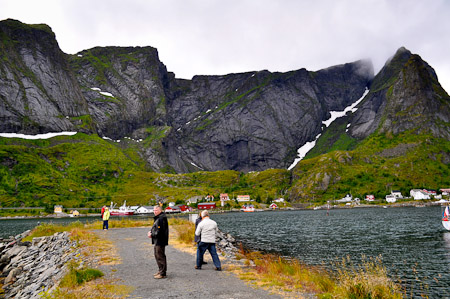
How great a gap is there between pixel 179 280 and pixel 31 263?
18.4 m

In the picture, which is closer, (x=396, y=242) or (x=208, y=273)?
(x=208, y=273)

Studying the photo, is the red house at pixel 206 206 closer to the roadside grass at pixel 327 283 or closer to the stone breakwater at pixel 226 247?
the stone breakwater at pixel 226 247

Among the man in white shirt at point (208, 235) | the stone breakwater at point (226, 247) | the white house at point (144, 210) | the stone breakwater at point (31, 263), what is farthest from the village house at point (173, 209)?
the man in white shirt at point (208, 235)

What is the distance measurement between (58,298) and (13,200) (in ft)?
596

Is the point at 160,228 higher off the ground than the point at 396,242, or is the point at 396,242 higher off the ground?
the point at 160,228

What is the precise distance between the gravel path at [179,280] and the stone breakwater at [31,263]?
366cm

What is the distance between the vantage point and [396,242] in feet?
136

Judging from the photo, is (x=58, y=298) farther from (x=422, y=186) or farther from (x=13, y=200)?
(x=422, y=186)

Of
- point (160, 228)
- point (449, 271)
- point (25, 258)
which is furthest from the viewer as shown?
point (25, 258)

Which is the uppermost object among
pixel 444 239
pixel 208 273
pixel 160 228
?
pixel 160 228

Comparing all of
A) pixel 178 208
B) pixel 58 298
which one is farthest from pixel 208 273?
pixel 178 208

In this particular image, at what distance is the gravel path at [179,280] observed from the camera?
11433 millimetres

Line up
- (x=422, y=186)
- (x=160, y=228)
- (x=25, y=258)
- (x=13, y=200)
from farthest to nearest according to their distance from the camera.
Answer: (x=422, y=186)
(x=13, y=200)
(x=25, y=258)
(x=160, y=228)

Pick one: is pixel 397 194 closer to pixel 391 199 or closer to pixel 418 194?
pixel 418 194
